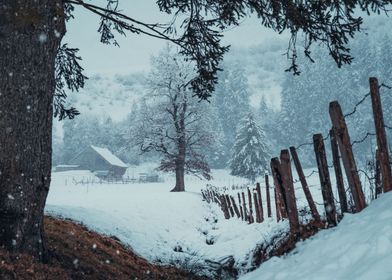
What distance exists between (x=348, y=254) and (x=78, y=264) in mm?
3305

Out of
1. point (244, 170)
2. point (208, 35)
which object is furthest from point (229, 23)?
point (244, 170)

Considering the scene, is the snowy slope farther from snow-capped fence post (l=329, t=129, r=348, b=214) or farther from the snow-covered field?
snow-capped fence post (l=329, t=129, r=348, b=214)

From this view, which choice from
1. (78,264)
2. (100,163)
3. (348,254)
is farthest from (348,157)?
(100,163)

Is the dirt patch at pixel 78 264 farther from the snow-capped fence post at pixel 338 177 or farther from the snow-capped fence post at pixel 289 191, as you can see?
the snow-capped fence post at pixel 338 177

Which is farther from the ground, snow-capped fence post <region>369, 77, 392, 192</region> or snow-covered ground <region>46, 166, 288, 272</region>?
snow-capped fence post <region>369, 77, 392, 192</region>

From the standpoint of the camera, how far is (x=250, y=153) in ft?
163

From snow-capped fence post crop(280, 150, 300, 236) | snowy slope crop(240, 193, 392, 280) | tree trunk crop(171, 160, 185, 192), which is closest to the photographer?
snowy slope crop(240, 193, 392, 280)

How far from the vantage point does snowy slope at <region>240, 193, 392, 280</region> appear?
2.67 metres

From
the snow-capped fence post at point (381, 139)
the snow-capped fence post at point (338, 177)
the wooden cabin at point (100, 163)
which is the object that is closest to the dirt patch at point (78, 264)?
the snow-capped fence post at point (338, 177)

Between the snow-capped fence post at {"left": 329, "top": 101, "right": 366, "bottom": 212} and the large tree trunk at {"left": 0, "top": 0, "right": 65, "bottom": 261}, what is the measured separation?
10.6ft

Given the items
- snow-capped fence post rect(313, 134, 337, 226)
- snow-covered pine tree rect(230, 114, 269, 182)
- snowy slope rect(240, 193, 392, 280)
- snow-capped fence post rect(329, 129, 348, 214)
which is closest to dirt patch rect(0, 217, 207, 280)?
snowy slope rect(240, 193, 392, 280)

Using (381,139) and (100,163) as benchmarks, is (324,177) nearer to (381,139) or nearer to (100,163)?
(381,139)

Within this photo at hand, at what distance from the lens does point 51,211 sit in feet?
30.5

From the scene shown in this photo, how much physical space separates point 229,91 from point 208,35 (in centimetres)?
8099
